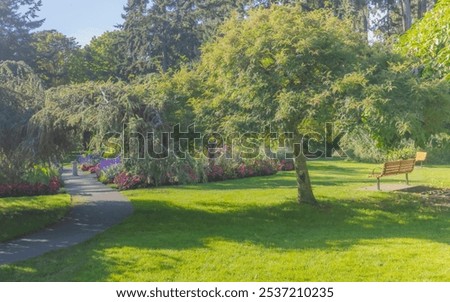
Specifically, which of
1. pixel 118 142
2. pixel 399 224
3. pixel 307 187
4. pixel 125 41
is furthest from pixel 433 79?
pixel 125 41

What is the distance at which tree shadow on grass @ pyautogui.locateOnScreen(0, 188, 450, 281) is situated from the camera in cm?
571

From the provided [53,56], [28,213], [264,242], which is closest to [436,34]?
[264,242]

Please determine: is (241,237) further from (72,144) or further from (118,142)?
(72,144)

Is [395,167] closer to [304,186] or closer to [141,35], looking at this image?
[304,186]

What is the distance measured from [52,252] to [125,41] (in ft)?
84.4

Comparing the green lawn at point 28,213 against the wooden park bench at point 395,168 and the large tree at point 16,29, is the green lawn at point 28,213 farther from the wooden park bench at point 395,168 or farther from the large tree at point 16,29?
the large tree at point 16,29

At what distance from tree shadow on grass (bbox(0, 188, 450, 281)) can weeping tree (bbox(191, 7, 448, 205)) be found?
1.85 m

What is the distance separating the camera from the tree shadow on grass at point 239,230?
5715mm

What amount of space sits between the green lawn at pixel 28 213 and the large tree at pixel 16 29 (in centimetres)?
1496

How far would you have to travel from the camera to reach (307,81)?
28.8 feet

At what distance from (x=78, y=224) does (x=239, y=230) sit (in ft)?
10.8
